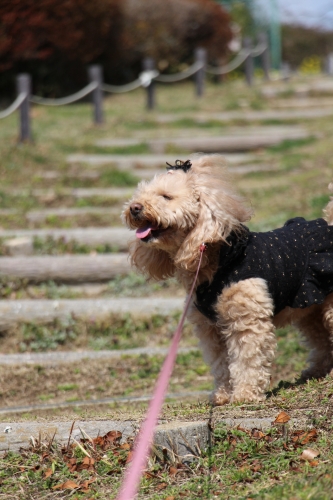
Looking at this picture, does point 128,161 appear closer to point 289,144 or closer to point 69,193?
point 69,193

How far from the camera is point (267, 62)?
2161 centimetres

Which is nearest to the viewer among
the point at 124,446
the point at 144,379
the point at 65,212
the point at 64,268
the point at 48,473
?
the point at 48,473

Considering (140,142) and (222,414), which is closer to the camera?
(222,414)

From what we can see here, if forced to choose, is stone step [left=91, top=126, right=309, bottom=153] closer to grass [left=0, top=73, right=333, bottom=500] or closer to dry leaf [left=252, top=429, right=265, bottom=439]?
grass [left=0, top=73, right=333, bottom=500]

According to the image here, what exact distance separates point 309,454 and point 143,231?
1.48 metres

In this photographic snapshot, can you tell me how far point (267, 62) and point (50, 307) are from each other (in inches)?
686

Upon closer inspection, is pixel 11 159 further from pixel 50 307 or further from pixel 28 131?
pixel 50 307

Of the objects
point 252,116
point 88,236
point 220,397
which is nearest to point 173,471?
point 220,397

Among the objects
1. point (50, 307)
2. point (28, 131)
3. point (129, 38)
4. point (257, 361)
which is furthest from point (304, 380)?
point (129, 38)

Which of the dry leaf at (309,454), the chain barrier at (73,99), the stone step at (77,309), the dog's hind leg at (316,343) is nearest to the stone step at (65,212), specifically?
the stone step at (77,309)

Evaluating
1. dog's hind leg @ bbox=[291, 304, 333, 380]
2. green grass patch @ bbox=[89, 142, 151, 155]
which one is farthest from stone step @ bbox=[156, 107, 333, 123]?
dog's hind leg @ bbox=[291, 304, 333, 380]

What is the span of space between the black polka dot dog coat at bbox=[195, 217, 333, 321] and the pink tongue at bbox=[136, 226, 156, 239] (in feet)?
1.39

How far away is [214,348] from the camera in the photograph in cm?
421

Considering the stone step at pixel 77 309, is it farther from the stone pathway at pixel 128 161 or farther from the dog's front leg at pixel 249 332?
the stone pathway at pixel 128 161
